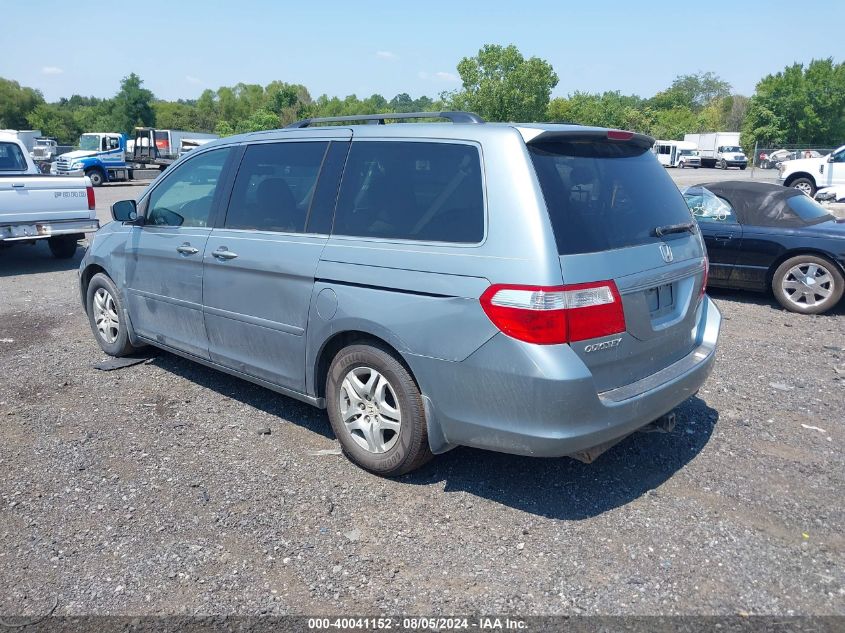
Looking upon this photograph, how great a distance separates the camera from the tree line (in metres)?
63.8

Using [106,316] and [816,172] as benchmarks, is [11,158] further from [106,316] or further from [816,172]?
[816,172]

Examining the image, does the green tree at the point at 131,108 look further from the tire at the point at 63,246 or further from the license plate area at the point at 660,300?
the license plate area at the point at 660,300

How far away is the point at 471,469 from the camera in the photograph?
13.7 feet

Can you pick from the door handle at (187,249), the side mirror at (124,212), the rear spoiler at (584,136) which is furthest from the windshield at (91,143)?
the rear spoiler at (584,136)

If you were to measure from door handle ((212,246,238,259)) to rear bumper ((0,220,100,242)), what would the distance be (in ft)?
23.1

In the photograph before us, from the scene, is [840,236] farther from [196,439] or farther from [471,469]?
[196,439]

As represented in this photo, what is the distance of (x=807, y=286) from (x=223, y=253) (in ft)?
22.5

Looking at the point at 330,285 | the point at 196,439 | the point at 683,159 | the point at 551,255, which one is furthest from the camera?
the point at 683,159

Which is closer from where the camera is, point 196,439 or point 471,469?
point 471,469

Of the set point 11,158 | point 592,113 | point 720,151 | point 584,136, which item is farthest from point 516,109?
point 584,136

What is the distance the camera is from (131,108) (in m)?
85.1

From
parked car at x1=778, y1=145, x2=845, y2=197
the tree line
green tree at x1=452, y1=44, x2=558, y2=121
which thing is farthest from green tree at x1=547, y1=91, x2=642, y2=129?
parked car at x1=778, y1=145, x2=845, y2=197

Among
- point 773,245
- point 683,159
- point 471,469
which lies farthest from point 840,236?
point 683,159

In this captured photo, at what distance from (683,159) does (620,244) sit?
2372 inches
